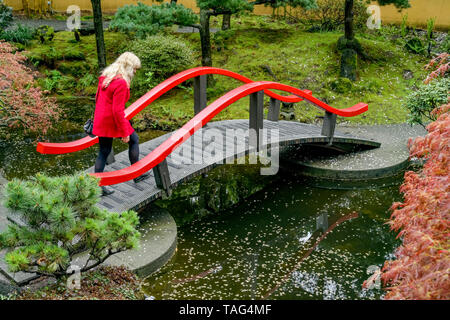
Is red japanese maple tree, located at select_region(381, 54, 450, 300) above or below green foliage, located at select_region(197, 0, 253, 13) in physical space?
below

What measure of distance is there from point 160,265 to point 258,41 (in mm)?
10076

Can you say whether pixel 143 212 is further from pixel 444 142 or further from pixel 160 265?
pixel 444 142

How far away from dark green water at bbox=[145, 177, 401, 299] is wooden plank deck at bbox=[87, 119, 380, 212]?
0.77m

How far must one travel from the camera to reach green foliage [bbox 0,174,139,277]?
3.30 meters

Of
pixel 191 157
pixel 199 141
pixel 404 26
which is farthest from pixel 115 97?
pixel 404 26

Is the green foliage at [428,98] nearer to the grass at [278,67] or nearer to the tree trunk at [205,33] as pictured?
the grass at [278,67]

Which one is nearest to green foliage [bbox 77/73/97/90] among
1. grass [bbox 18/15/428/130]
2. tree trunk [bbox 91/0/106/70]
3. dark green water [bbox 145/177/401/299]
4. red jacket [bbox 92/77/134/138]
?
grass [bbox 18/15/428/130]

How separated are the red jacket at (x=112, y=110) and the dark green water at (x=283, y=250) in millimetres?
1630

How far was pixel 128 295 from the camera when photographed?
4258 mm

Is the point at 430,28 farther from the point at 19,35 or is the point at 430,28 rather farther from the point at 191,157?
the point at 19,35

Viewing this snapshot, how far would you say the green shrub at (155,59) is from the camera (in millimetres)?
10961

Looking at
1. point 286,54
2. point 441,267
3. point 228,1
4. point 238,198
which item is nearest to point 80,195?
point 441,267

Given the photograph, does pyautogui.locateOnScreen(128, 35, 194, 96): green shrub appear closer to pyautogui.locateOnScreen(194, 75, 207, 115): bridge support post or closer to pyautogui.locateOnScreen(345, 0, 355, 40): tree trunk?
pyautogui.locateOnScreen(194, 75, 207, 115): bridge support post
